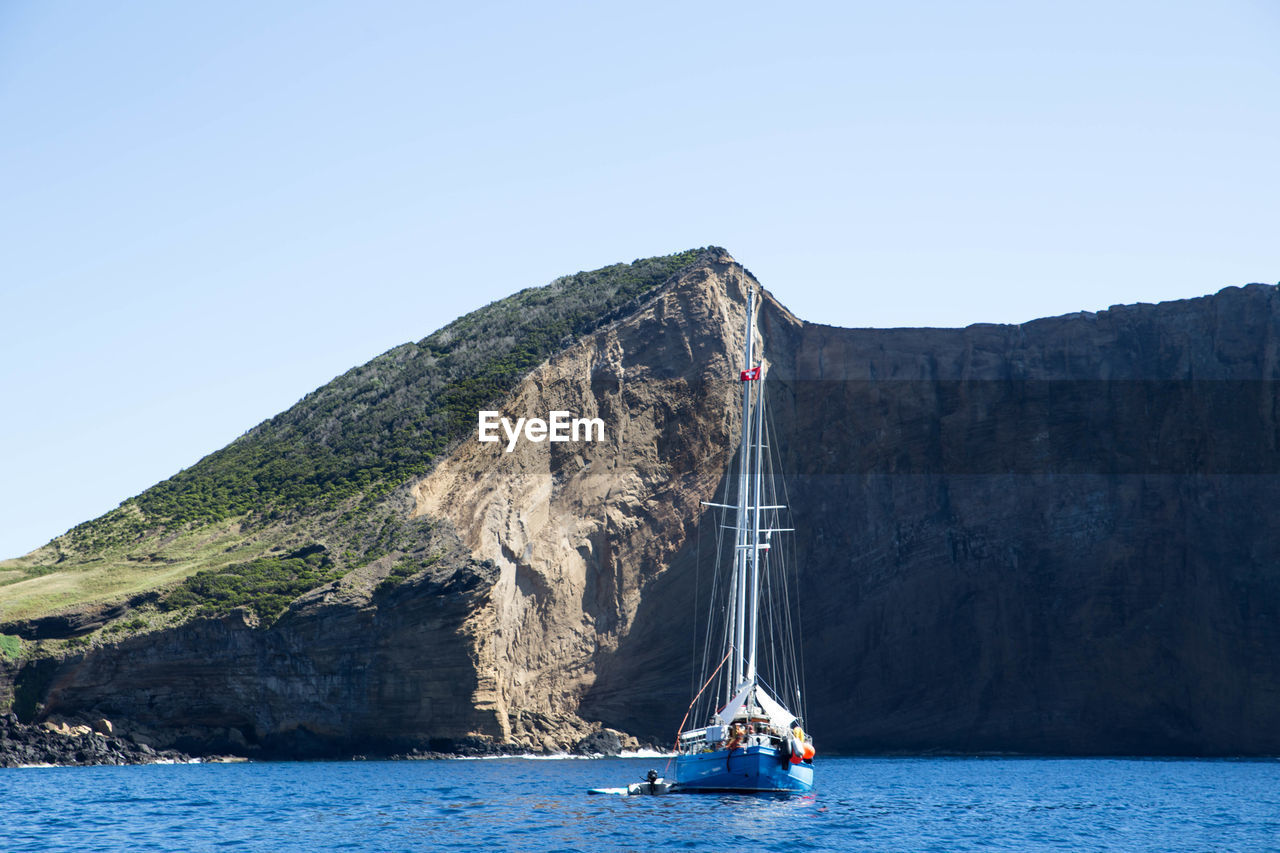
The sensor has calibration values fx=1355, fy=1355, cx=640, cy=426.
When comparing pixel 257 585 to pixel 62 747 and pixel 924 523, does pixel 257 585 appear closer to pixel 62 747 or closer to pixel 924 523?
pixel 62 747

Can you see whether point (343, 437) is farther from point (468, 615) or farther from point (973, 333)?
point (973, 333)

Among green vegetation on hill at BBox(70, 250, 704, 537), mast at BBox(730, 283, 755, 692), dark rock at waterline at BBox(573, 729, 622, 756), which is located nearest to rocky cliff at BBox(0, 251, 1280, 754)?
dark rock at waterline at BBox(573, 729, 622, 756)

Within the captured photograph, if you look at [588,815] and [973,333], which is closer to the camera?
[588,815]

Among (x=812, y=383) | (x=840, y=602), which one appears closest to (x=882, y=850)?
(x=840, y=602)


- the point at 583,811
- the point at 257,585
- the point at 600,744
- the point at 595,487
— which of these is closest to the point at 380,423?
the point at 595,487

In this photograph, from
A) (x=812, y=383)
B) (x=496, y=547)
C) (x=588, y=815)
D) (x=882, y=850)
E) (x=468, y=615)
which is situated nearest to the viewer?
(x=882, y=850)

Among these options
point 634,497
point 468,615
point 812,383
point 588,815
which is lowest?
point 588,815

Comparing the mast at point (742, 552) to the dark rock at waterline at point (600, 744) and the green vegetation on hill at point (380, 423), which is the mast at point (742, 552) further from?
the green vegetation on hill at point (380, 423)
